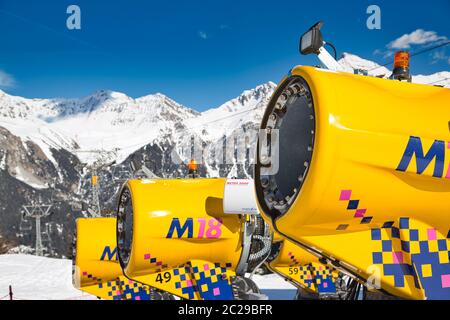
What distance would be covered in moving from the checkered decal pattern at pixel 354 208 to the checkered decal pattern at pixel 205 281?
486 centimetres

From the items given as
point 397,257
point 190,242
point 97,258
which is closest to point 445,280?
point 397,257

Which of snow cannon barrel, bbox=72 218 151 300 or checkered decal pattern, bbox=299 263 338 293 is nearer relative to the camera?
snow cannon barrel, bbox=72 218 151 300

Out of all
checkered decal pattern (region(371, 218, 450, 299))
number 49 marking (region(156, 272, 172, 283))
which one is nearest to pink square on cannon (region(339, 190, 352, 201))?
checkered decal pattern (region(371, 218, 450, 299))

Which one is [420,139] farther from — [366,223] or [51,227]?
[51,227]

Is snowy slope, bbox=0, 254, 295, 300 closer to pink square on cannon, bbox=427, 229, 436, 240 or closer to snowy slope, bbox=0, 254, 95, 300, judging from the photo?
snowy slope, bbox=0, 254, 95, 300

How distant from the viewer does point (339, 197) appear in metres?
3.54

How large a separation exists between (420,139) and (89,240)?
9879 millimetres

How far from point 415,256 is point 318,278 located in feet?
28.3

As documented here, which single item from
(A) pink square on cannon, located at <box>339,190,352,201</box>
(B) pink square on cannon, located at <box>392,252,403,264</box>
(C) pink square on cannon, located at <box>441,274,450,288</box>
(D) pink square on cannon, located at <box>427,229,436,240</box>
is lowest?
(C) pink square on cannon, located at <box>441,274,450,288</box>

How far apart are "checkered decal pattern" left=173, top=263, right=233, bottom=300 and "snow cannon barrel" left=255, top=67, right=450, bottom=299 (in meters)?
4.53

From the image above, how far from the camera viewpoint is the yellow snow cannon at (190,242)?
805 centimetres

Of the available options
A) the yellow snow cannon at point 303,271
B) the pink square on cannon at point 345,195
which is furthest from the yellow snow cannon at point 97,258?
the pink square on cannon at point 345,195

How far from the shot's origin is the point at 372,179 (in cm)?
358

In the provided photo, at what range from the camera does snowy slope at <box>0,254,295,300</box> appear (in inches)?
715
